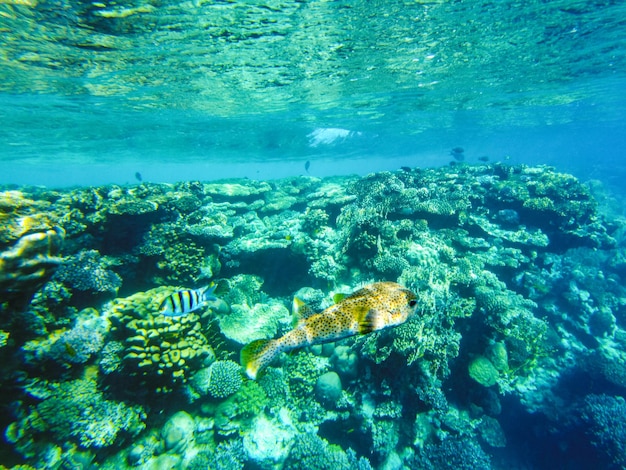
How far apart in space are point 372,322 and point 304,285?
18.6ft

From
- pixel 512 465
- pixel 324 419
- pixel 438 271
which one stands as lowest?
pixel 512 465

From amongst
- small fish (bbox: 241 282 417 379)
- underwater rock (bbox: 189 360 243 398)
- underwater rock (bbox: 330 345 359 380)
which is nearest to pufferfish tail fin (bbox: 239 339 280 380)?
small fish (bbox: 241 282 417 379)

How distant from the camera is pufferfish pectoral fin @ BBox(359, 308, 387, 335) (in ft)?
10.5

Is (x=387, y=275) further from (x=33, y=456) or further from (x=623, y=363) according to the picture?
(x=623, y=363)

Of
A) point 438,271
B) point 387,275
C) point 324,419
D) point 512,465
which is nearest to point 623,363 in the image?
point 512,465

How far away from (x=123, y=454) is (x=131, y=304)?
2566mm

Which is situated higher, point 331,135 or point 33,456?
point 331,135

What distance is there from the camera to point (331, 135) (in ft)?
129

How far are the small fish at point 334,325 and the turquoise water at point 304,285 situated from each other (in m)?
0.02

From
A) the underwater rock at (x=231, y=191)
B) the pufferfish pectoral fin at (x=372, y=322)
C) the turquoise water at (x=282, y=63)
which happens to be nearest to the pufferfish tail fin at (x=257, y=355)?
the pufferfish pectoral fin at (x=372, y=322)

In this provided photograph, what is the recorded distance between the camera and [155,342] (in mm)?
5043

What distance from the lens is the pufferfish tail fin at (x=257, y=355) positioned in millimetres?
3086

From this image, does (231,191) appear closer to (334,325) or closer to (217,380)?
(217,380)

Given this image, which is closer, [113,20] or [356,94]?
[113,20]
